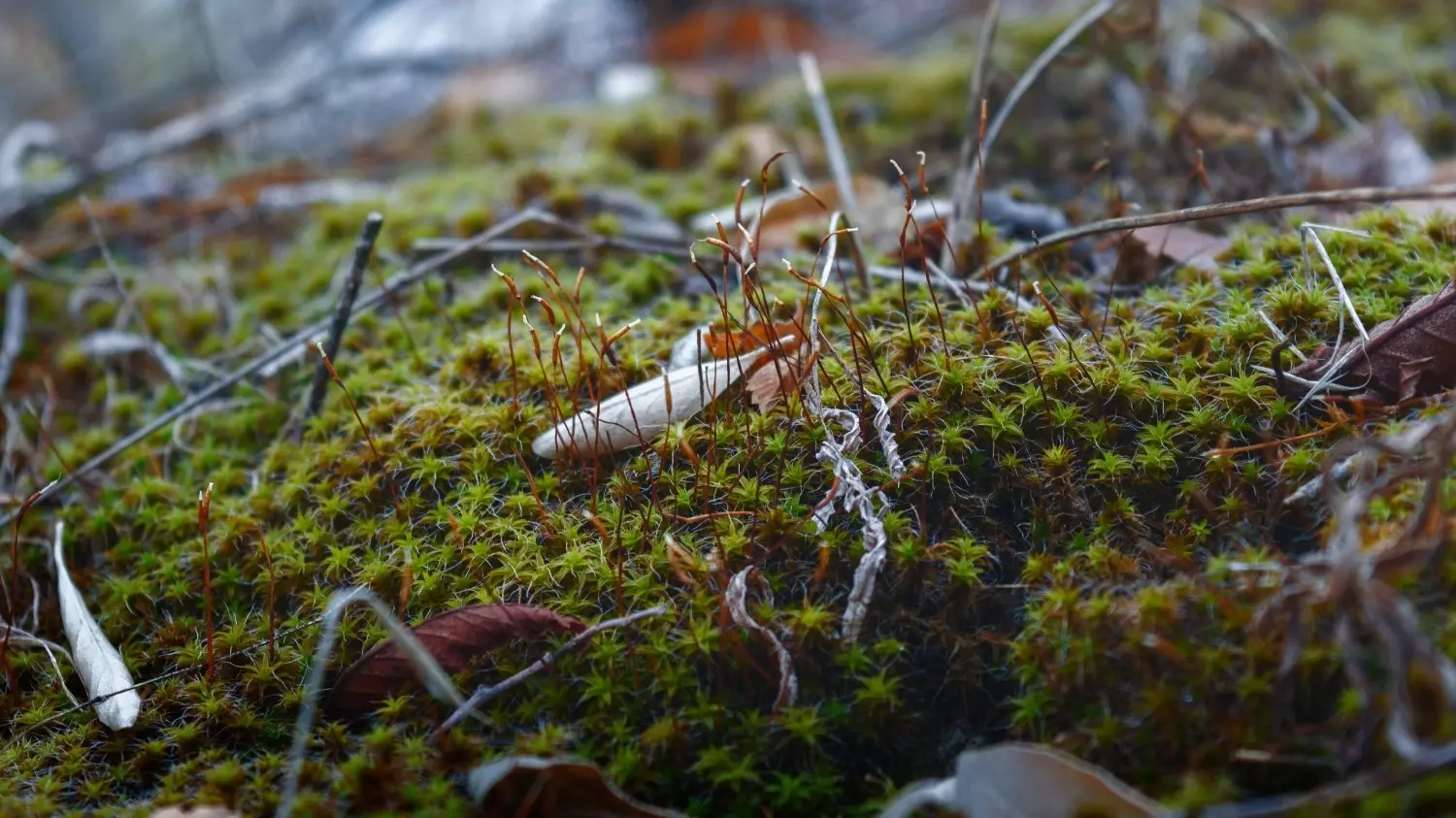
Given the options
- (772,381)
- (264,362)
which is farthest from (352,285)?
(772,381)

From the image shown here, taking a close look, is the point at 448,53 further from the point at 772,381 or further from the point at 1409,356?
the point at 1409,356

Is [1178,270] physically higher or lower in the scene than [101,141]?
lower

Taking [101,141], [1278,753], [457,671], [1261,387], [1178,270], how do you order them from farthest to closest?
[101,141]
[1178,270]
[1261,387]
[457,671]
[1278,753]

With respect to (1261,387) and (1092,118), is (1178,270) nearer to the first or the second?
(1261,387)

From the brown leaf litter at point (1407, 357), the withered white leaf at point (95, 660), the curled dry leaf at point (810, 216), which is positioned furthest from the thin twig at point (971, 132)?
the withered white leaf at point (95, 660)

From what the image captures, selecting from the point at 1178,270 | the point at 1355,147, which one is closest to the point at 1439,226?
the point at 1178,270

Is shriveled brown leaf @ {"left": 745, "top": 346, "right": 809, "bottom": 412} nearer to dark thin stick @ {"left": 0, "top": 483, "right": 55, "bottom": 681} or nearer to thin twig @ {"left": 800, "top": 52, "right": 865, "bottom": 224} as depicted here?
thin twig @ {"left": 800, "top": 52, "right": 865, "bottom": 224}

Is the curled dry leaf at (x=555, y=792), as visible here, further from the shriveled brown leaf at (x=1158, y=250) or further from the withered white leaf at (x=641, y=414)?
the shriveled brown leaf at (x=1158, y=250)
